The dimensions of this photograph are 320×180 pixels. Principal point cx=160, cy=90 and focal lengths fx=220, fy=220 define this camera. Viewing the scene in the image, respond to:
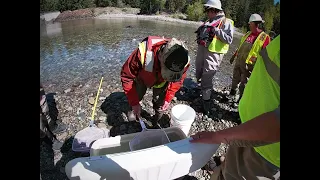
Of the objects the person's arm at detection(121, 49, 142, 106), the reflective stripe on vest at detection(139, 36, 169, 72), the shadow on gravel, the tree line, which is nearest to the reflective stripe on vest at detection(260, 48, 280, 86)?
the reflective stripe on vest at detection(139, 36, 169, 72)

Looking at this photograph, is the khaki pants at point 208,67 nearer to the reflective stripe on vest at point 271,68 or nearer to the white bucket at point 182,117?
the white bucket at point 182,117

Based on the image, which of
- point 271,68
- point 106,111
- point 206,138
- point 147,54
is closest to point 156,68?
point 147,54

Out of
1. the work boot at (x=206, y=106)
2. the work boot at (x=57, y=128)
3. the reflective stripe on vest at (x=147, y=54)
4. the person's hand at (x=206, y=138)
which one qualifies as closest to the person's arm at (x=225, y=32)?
the work boot at (x=206, y=106)

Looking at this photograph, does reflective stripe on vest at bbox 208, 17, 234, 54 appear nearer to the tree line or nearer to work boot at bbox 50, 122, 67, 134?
work boot at bbox 50, 122, 67, 134

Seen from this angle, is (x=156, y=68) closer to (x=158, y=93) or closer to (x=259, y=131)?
(x=158, y=93)

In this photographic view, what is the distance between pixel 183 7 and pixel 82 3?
14.1m

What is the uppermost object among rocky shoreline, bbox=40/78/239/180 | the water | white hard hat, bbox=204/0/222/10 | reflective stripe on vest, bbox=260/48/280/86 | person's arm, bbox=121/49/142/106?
white hard hat, bbox=204/0/222/10

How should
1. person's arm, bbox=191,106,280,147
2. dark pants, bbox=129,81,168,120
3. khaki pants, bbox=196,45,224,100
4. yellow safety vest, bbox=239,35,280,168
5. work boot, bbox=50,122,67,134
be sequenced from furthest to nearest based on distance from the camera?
khaki pants, bbox=196,45,224,100 < work boot, bbox=50,122,67,134 < dark pants, bbox=129,81,168,120 < yellow safety vest, bbox=239,35,280,168 < person's arm, bbox=191,106,280,147

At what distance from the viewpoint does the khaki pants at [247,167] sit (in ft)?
4.93

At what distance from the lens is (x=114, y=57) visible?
7582 mm

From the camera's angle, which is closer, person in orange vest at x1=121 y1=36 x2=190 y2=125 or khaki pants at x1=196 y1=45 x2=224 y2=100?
person in orange vest at x1=121 y1=36 x2=190 y2=125

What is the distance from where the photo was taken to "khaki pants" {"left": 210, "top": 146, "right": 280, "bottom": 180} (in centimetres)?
150

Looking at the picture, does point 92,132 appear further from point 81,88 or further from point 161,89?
point 81,88
